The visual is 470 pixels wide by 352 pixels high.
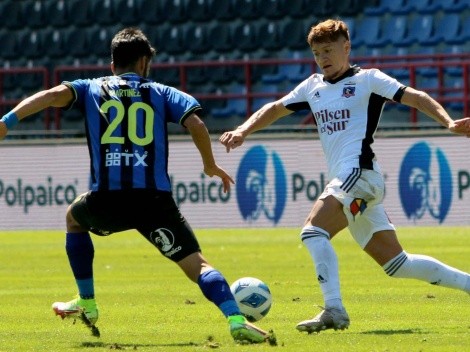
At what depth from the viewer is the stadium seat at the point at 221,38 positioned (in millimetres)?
25141

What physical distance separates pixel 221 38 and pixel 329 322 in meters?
17.7

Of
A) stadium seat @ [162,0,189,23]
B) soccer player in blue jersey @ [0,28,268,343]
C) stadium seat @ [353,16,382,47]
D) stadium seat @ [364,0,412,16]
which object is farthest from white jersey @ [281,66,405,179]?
stadium seat @ [162,0,189,23]

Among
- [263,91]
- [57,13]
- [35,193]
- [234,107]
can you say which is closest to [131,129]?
[35,193]

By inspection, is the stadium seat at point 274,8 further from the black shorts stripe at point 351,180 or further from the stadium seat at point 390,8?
the black shorts stripe at point 351,180

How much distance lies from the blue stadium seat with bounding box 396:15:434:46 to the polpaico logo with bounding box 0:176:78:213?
6.73 meters

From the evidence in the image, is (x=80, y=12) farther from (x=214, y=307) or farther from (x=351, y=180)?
(x=351, y=180)

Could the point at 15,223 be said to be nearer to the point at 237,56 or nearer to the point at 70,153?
the point at 70,153

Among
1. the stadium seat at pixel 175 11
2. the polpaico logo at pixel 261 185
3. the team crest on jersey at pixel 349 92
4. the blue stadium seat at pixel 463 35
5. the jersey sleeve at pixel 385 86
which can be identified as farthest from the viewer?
the stadium seat at pixel 175 11

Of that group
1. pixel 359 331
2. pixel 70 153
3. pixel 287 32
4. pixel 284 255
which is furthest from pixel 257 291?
pixel 287 32

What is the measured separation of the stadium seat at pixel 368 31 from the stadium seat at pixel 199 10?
3186 mm

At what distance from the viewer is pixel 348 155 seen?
8.27 meters

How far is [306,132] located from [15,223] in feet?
17.5

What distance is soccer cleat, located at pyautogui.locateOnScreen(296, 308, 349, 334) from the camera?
25.8ft

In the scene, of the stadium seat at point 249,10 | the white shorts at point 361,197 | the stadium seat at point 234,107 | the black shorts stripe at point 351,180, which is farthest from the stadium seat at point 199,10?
the black shorts stripe at point 351,180
